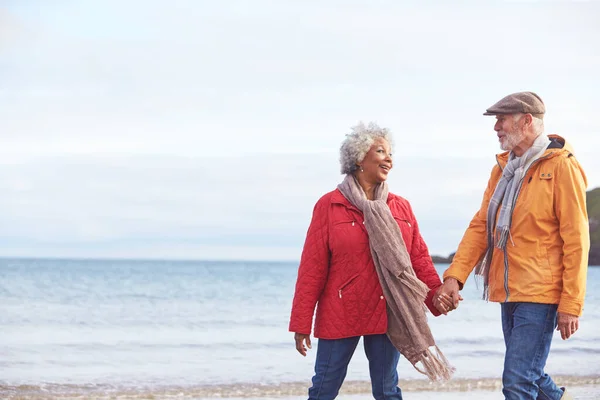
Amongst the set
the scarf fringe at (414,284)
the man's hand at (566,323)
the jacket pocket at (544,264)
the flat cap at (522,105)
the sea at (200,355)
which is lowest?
the sea at (200,355)

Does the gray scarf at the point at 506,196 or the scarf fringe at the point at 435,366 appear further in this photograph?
the scarf fringe at the point at 435,366

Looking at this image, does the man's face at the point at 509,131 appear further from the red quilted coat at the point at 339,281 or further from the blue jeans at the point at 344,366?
the blue jeans at the point at 344,366

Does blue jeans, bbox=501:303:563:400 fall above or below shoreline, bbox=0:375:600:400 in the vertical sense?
above

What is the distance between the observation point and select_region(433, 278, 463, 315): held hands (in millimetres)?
4387

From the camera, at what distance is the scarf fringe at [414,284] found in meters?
4.46

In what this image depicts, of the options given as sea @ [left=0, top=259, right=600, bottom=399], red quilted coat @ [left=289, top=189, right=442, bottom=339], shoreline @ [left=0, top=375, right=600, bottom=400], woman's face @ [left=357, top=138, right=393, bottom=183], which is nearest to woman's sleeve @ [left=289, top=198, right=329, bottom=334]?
red quilted coat @ [left=289, top=189, right=442, bottom=339]

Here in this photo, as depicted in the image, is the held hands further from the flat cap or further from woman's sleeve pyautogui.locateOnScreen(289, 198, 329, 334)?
the flat cap

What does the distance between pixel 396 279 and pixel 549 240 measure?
2.77 feet

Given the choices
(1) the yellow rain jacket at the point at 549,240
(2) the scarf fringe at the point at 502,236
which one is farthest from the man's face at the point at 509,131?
(2) the scarf fringe at the point at 502,236

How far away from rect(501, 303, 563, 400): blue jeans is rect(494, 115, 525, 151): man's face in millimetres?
866

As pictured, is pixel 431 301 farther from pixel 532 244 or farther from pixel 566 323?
pixel 566 323

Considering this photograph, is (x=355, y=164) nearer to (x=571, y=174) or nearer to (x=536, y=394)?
(x=571, y=174)

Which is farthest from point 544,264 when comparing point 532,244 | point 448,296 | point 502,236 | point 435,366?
point 435,366

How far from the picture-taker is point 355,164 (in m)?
4.68
